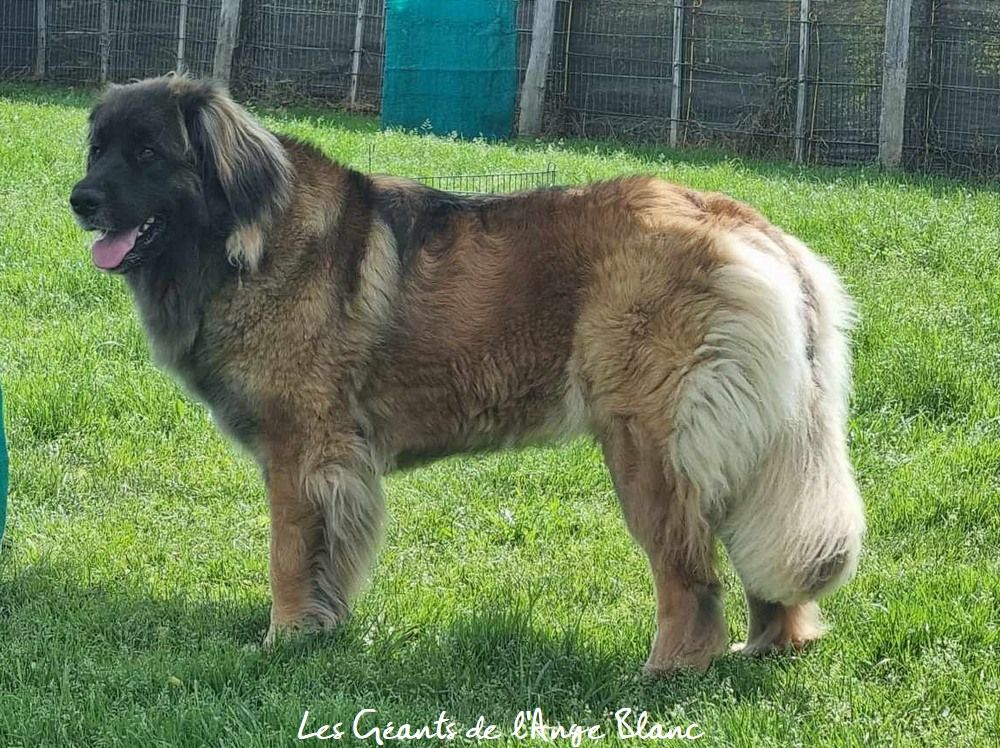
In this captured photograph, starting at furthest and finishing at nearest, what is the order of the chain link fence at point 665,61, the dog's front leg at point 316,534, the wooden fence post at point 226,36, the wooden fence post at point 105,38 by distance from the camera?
1. the wooden fence post at point 105,38
2. the wooden fence post at point 226,36
3. the chain link fence at point 665,61
4. the dog's front leg at point 316,534

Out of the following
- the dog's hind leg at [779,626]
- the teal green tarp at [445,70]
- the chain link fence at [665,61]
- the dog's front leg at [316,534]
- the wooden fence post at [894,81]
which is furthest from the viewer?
the teal green tarp at [445,70]

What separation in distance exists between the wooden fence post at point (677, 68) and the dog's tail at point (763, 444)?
10.5 meters

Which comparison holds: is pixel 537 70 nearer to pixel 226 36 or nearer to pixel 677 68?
pixel 677 68

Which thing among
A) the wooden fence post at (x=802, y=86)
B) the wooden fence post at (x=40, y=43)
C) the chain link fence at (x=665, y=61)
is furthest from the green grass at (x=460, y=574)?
the wooden fence post at (x=40, y=43)

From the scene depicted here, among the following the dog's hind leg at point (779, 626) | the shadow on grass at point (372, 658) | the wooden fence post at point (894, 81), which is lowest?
the shadow on grass at point (372, 658)

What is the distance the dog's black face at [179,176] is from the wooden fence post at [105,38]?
555 inches

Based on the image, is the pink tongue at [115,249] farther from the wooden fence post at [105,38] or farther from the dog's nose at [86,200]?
the wooden fence post at [105,38]

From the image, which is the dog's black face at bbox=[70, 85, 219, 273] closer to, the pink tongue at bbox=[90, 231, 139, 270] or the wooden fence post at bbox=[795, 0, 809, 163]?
the pink tongue at bbox=[90, 231, 139, 270]

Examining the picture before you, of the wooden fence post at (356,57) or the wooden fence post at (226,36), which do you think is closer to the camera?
the wooden fence post at (226,36)

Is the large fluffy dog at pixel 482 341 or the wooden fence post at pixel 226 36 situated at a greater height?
the wooden fence post at pixel 226 36

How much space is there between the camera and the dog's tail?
11.0ft

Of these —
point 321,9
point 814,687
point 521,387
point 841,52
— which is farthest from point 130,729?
point 321,9

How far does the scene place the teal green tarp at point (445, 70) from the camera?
1405 cm

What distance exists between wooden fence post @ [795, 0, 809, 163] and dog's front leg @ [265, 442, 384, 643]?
9.86 meters
